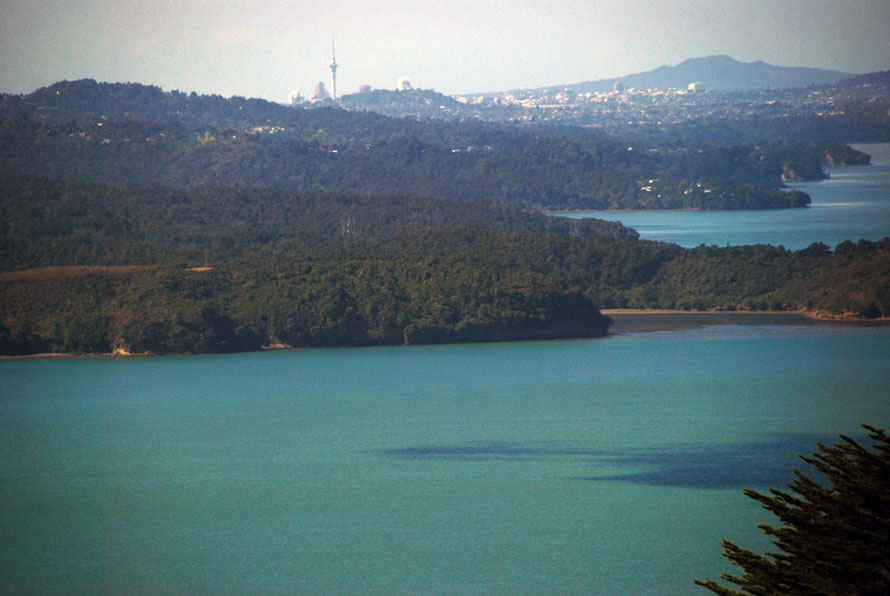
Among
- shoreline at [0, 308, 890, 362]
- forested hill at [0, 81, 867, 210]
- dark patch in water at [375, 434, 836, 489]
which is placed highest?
forested hill at [0, 81, 867, 210]

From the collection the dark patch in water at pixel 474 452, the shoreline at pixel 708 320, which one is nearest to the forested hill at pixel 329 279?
the shoreline at pixel 708 320

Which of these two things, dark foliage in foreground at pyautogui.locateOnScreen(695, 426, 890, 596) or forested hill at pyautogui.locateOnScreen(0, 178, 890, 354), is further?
forested hill at pyautogui.locateOnScreen(0, 178, 890, 354)

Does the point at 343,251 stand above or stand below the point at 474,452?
above

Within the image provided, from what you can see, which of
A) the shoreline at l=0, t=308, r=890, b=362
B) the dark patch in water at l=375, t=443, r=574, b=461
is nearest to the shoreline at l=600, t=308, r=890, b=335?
the shoreline at l=0, t=308, r=890, b=362

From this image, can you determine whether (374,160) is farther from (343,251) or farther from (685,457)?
(685,457)

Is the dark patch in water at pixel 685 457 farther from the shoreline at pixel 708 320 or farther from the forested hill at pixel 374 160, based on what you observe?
the forested hill at pixel 374 160

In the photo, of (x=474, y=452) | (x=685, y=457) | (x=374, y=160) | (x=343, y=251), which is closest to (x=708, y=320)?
(x=343, y=251)

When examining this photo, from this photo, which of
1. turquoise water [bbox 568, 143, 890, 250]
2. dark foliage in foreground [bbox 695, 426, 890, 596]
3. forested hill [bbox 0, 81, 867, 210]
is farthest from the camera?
forested hill [bbox 0, 81, 867, 210]

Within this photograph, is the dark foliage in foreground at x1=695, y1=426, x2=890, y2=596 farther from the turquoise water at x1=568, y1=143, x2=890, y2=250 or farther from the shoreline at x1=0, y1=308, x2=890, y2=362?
the turquoise water at x1=568, y1=143, x2=890, y2=250
